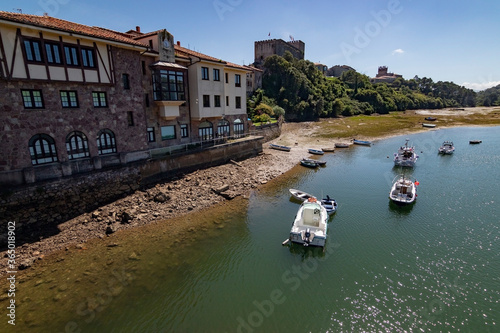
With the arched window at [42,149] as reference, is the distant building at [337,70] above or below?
above

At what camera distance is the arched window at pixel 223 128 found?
3806 centimetres

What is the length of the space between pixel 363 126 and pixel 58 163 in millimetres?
78127

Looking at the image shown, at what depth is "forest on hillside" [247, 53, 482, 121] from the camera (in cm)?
7312

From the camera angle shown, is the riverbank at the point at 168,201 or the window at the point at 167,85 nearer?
the riverbank at the point at 168,201

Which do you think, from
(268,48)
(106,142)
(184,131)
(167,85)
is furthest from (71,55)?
(268,48)

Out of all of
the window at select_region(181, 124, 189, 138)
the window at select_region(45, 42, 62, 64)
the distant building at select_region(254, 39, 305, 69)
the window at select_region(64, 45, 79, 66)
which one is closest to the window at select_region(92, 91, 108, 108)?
Result: the window at select_region(64, 45, 79, 66)

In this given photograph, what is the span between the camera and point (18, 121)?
19.6m

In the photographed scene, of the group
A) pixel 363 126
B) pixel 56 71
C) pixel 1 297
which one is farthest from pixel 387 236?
pixel 363 126

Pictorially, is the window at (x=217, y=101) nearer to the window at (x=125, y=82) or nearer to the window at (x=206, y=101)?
the window at (x=206, y=101)

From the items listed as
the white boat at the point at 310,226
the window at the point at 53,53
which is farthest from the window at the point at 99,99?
the white boat at the point at 310,226

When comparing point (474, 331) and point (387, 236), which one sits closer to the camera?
point (474, 331)

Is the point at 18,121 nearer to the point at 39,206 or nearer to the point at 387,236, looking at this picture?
the point at 39,206

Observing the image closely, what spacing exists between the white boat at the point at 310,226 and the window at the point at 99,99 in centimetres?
2090

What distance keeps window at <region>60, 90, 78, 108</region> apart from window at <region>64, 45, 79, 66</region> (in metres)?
2.38
